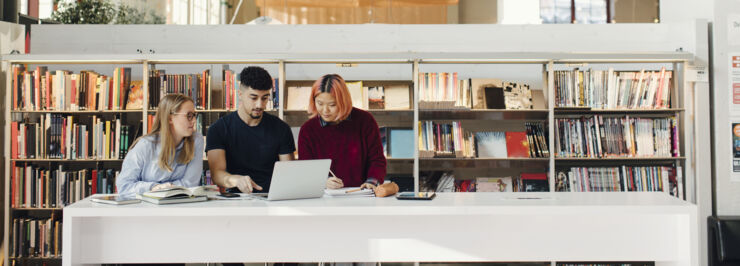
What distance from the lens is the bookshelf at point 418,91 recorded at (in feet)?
14.8

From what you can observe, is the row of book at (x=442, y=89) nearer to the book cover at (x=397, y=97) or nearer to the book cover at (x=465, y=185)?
the book cover at (x=397, y=97)

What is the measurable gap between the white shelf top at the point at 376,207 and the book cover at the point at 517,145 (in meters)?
1.86

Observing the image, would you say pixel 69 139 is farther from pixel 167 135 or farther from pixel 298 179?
pixel 298 179

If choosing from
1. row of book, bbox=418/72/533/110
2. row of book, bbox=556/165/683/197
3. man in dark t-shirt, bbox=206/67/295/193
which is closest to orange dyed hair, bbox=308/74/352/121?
man in dark t-shirt, bbox=206/67/295/193

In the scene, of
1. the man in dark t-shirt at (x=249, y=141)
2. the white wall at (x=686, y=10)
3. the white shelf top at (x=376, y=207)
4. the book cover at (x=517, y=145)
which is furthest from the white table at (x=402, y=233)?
the white wall at (x=686, y=10)

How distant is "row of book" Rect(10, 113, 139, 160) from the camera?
4578 millimetres

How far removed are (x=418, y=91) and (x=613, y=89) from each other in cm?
150

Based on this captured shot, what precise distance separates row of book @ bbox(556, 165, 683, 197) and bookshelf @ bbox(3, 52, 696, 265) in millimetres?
87

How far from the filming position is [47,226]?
15.1 feet

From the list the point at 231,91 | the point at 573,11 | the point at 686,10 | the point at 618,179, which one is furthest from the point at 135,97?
the point at 573,11

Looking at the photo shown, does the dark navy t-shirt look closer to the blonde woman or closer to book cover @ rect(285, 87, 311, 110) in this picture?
the blonde woman

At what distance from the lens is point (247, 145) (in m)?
3.33

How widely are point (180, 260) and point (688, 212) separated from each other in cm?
227

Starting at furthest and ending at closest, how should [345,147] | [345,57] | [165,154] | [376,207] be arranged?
[345,57] → [345,147] → [165,154] → [376,207]
